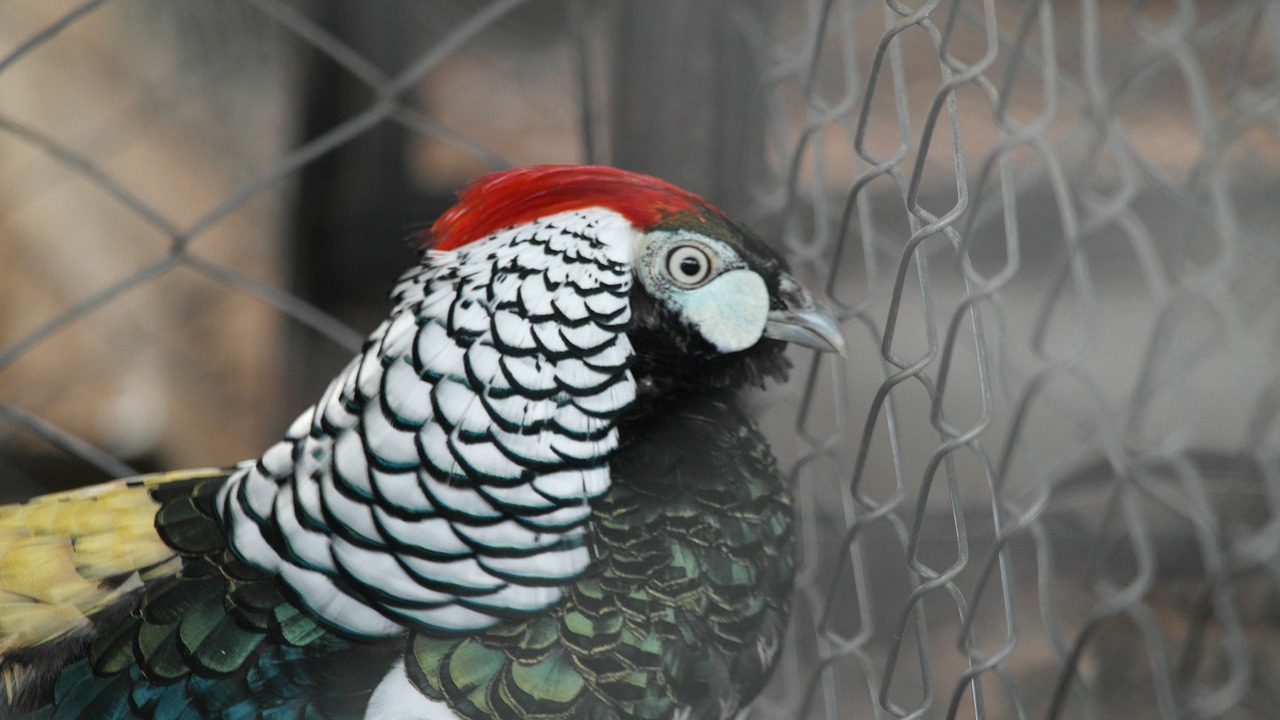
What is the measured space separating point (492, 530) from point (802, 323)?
238 millimetres

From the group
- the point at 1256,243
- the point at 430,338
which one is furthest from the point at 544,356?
the point at 1256,243

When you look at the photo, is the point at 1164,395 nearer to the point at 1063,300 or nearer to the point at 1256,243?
the point at 1063,300

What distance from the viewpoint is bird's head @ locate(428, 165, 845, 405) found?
0.62 metres

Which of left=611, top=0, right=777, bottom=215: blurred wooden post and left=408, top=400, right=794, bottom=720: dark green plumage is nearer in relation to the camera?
left=408, top=400, right=794, bottom=720: dark green plumage

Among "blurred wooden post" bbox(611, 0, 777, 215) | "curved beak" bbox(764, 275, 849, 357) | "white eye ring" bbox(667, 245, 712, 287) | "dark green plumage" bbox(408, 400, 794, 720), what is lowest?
"dark green plumage" bbox(408, 400, 794, 720)

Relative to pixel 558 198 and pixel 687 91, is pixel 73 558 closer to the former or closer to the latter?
pixel 558 198

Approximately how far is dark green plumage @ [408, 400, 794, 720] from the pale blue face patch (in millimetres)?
58

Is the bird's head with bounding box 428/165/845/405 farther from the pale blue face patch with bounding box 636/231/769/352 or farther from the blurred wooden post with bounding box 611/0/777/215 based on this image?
the blurred wooden post with bounding box 611/0/777/215

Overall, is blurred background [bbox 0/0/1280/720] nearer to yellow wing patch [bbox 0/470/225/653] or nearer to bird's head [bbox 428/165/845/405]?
bird's head [bbox 428/165/845/405]

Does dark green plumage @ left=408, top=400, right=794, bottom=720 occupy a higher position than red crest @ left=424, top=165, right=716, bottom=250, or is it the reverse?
red crest @ left=424, top=165, right=716, bottom=250

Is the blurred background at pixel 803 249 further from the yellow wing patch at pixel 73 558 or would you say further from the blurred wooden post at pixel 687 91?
the yellow wing patch at pixel 73 558

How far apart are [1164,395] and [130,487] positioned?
120 centimetres

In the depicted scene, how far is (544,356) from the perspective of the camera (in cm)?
60

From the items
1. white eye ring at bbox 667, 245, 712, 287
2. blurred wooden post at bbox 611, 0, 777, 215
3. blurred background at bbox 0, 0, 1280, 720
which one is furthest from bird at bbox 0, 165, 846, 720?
blurred wooden post at bbox 611, 0, 777, 215
